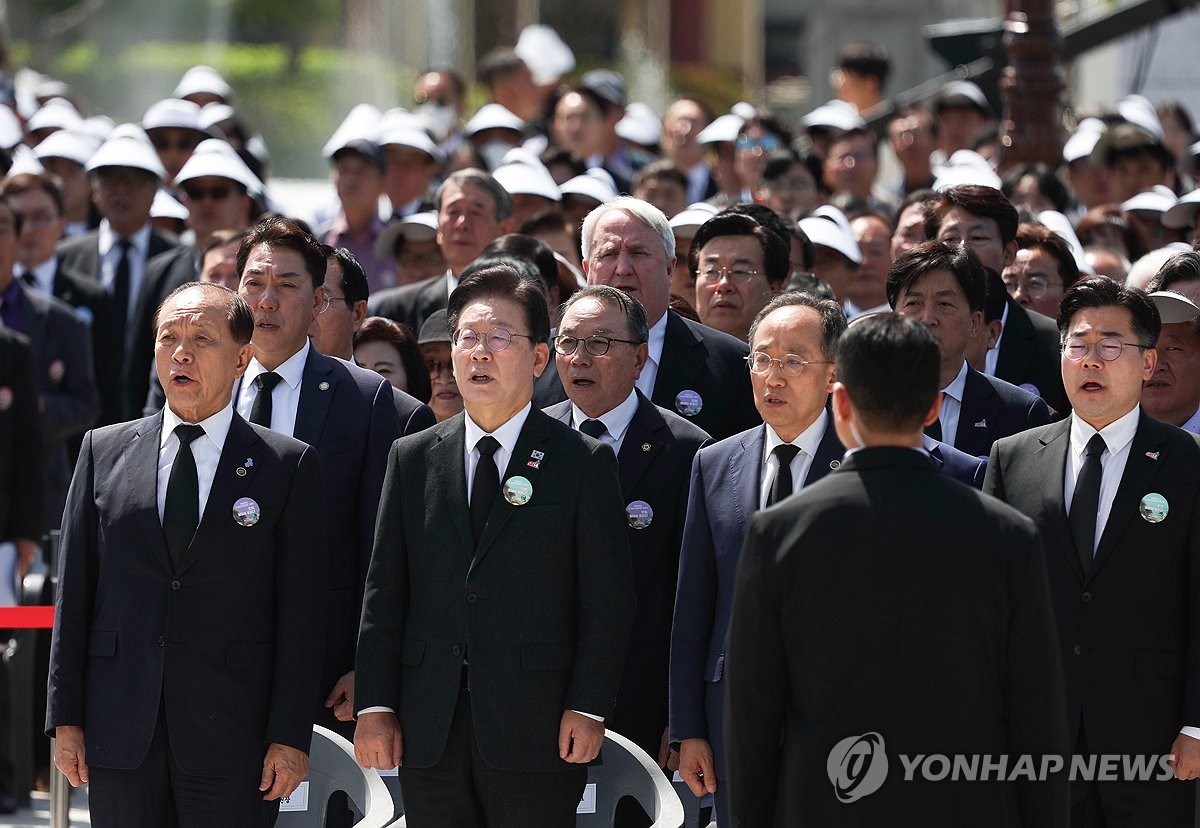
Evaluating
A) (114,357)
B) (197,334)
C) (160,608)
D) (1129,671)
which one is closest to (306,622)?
(160,608)

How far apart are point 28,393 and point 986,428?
4.17 metres

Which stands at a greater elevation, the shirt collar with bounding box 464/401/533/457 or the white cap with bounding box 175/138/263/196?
the white cap with bounding box 175/138/263/196

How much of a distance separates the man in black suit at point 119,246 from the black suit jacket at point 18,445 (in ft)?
5.16

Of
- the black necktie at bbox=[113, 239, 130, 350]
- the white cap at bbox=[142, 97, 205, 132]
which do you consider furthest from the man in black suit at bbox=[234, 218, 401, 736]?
the white cap at bbox=[142, 97, 205, 132]

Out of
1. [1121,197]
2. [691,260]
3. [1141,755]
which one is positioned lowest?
[1141,755]

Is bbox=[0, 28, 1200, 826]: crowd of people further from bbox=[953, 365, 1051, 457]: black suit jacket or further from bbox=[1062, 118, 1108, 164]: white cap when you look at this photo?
bbox=[1062, 118, 1108, 164]: white cap

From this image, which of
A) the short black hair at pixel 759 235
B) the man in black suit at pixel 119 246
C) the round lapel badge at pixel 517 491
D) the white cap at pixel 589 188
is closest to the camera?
the round lapel badge at pixel 517 491

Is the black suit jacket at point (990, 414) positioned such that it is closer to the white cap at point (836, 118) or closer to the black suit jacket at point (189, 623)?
the black suit jacket at point (189, 623)

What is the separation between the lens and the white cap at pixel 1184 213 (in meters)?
8.84

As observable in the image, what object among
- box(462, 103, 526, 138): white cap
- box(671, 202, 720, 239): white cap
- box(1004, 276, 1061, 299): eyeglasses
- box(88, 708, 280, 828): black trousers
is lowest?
box(88, 708, 280, 828): black trousers

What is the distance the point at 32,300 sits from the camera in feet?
31.0

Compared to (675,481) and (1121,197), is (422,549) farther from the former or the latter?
(1121,197)

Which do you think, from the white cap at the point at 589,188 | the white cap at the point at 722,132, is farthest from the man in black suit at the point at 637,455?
the white cap at the point at 722,132

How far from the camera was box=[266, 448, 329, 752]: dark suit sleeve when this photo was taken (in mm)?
5574
